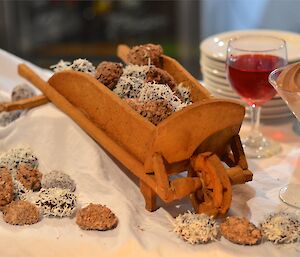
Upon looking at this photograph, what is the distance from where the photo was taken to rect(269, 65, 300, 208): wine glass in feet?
2.92

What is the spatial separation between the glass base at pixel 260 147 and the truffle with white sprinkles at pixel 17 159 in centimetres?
34

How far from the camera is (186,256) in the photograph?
79 centimetres

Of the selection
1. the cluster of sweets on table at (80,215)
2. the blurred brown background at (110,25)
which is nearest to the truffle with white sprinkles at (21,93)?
the cluster of sweets on table at (80,215)

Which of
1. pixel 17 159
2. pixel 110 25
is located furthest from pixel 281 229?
pixel 110 25

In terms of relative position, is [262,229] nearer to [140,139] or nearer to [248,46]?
[140,139]

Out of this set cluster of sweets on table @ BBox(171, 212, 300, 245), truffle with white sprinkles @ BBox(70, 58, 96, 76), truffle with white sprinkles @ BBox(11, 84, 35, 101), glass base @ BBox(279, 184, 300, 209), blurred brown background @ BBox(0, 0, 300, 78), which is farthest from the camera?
blurred brown background @ BBox(0, 0, 300, 78)

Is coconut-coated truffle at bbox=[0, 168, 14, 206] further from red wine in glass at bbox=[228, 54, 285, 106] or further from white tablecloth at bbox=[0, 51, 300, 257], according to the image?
red wine in glass at bbox=[228, 54, 285, 106]

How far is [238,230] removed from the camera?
0.81m

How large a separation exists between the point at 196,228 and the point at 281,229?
102mm

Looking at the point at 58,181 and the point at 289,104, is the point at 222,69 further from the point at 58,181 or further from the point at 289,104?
the point at 58,181

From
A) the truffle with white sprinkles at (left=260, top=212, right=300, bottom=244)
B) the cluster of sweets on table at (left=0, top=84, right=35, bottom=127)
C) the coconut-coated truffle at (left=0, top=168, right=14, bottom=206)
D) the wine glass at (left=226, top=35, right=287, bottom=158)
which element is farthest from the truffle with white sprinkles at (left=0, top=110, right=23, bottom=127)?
the truffle with white sprinkles at (left=260, top=212, right=300, bottom=244)

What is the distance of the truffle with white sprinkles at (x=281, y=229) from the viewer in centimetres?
81

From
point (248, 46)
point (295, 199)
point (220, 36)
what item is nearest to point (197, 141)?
point (295, 199)

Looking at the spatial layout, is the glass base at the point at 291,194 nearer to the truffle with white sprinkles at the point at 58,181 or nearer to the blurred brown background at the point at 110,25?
the truffle with white sprinkles at the point at 58,181
